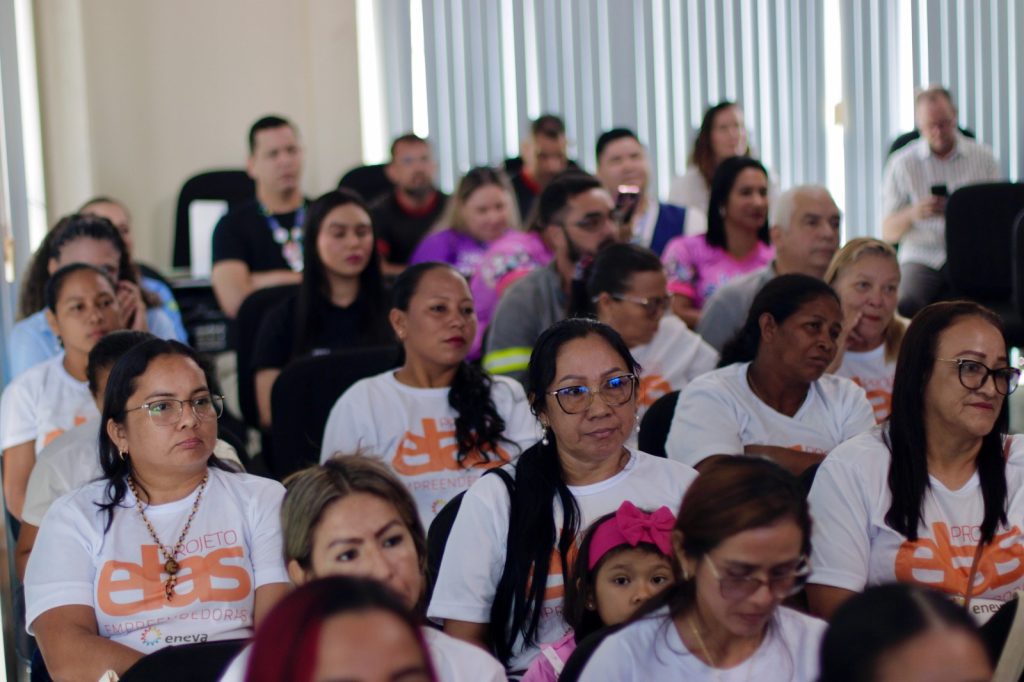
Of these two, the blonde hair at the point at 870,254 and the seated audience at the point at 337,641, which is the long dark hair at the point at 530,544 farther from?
the blonde hair at the point at 870,254

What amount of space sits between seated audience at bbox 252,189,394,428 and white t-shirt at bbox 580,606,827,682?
220 cm

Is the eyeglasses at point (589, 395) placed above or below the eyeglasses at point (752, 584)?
above

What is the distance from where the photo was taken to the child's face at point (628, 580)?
6.75ft

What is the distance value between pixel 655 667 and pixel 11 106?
3813mm

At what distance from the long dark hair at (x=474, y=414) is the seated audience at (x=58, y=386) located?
36.8 inches

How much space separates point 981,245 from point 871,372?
1796 millimetres

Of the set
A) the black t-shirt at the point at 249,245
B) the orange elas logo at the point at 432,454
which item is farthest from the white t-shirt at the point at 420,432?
the black t-shirt at the point at 249,245

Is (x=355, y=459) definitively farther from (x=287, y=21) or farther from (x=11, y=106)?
(x=287, y=21)

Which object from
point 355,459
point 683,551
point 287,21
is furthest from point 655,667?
point 287,21

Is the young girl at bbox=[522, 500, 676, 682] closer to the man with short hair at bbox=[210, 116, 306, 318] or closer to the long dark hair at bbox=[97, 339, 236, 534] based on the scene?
the long dark hair at bbox=[97, 339, 236, 534]

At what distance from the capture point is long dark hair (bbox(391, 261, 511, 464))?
9.86 feet

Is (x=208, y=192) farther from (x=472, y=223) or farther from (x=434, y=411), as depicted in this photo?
(x=434, y=411)

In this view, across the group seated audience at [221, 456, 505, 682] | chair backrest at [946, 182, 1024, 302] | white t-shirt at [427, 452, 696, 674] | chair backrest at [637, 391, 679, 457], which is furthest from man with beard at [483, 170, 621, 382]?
seated audience at [221, 456, 505, 682]

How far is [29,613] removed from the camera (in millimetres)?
2197
